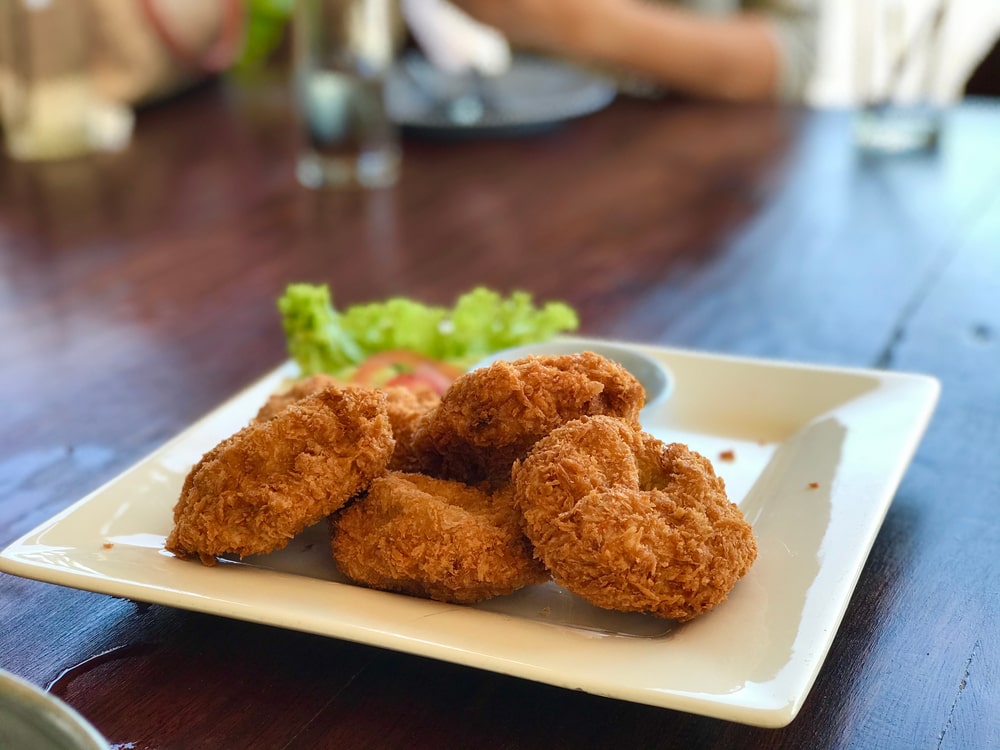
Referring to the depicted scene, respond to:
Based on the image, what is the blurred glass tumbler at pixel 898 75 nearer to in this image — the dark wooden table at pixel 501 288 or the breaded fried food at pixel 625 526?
the dark wooden table at pixel 501 288

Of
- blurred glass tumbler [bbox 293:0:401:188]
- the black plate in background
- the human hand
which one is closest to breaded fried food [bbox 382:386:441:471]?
blurred glass tumbler [bbox 293:0:401:188]

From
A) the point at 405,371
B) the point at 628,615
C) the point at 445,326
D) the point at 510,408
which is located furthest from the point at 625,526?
the point at 445,326

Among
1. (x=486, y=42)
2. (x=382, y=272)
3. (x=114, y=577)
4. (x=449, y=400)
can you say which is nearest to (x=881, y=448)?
(x=449, y=400)

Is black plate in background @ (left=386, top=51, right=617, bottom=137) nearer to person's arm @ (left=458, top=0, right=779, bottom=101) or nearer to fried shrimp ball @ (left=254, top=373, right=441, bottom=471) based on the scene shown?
person's arm @ (left=458, top=0, right=779, bottom=101)

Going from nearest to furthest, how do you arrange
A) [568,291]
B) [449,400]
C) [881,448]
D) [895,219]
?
[449,400] → [881,448] → [568,291] → [895,219]

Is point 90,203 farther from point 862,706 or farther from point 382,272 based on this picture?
point 862,706

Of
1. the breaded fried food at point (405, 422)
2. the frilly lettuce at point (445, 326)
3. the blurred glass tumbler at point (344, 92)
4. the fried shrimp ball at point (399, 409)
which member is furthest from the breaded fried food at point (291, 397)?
the blurred glass tumbler at point (344, 92)

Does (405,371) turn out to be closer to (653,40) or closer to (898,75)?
(898,75)
